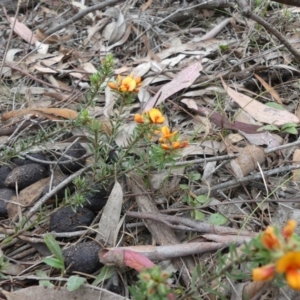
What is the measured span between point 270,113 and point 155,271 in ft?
4.26

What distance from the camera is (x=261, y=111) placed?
2178 mm

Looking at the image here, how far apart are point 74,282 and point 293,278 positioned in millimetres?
809

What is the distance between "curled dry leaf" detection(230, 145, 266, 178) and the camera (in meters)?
1.85

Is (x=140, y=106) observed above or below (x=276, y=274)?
below

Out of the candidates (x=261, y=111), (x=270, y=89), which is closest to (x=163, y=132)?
(x=261, y=111)

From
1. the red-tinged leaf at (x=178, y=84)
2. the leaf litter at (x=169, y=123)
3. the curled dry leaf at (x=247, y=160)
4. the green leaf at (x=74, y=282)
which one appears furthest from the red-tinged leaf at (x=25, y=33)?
the green leaf at (x=74, y=282)

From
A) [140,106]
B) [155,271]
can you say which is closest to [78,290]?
[155,271]

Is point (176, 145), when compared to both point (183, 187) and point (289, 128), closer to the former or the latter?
point (183, 187)

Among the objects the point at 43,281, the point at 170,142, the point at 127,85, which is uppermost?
the point at 127,85

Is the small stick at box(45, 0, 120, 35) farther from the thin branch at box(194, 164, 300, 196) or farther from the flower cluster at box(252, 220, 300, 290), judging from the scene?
the flower cluster at box(252, 220, 300, 290)

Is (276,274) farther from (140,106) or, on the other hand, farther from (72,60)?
(72,60)

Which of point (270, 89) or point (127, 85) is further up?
point (127, 85)

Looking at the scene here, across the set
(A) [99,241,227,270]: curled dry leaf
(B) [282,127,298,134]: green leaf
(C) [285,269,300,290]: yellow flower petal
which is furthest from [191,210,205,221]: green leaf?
(C) [285,269,300,290]: yellow flower petal

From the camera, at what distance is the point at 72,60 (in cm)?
279
